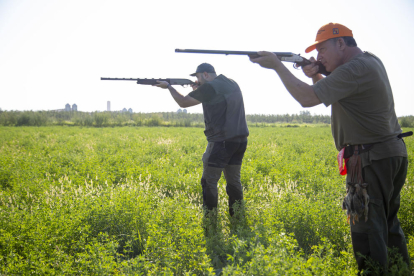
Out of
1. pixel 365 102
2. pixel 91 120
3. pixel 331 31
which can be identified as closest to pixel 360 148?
pixel 365 102

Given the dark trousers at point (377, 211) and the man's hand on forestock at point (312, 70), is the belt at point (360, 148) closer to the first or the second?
the dark trousers at point (377, 211)

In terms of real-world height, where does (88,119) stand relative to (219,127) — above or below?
above

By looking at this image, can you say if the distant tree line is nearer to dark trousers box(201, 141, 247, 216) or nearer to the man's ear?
dark trousers box(201, 141, 247, 216)

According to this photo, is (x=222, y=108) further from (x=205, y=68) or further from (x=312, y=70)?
(x=312, y=70)

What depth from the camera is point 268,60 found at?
2.64m

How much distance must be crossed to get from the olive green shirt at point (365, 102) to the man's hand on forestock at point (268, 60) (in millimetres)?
483

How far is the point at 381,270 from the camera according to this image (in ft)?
8.11

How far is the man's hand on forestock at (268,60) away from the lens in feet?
8.39

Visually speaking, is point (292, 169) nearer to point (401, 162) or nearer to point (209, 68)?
point (209, 68)

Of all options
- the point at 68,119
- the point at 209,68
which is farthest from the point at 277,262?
the point at 68,119

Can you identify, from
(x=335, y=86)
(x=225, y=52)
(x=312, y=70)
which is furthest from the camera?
(x=225, y=52)

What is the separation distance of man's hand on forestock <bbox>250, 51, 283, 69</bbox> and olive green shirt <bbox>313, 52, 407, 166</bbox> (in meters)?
0.48

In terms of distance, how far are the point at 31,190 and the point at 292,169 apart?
264 inches

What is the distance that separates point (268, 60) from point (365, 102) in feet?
3.29
